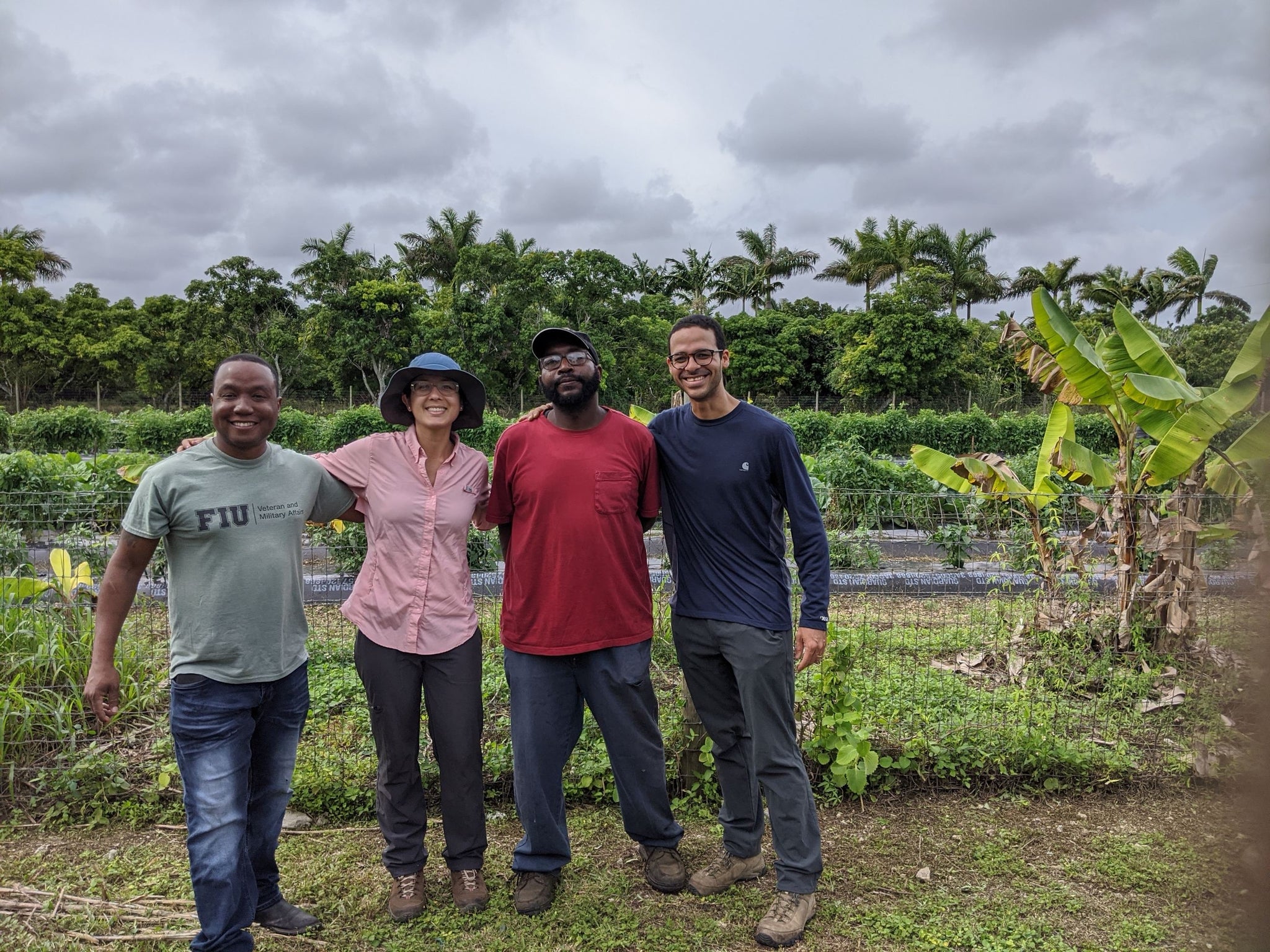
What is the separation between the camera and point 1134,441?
18.6 feet

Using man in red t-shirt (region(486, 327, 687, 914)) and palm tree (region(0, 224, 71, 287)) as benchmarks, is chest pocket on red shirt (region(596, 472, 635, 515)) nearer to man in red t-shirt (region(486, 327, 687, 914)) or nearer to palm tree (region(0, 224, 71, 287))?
man in red t-shirt (region(486, 327, 687, 914))

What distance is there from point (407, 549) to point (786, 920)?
1843mm

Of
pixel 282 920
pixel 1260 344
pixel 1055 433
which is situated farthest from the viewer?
pixel 1055 433

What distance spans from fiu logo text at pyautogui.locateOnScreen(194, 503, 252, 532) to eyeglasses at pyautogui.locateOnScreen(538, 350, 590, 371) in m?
1.08

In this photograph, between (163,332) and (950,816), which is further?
(163,332)

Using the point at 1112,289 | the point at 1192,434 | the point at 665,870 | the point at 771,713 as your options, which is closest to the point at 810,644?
the point at 771,713

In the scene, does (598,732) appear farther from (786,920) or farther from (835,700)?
(786,920)

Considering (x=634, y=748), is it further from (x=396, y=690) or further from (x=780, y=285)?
(x=780, y=285)

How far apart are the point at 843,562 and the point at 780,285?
37.0 m

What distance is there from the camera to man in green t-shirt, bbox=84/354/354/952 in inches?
103

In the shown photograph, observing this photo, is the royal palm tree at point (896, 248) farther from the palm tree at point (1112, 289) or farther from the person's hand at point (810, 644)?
the person's hand at point (810, 644)

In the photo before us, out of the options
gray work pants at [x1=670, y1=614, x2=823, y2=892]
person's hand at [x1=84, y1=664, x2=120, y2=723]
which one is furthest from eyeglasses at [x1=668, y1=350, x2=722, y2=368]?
person's hand at [x1=84, y1=664, x2=120, y2=723]

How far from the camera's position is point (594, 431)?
3.15 meters

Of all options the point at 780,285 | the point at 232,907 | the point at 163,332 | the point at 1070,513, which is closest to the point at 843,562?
the point at 1070,513
